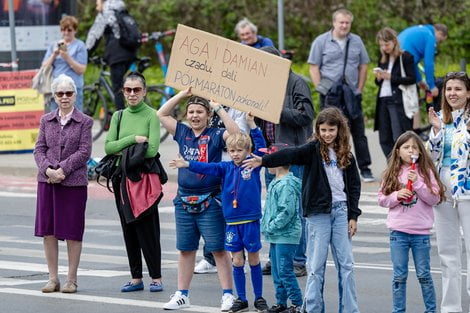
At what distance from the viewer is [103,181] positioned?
61.3 ft

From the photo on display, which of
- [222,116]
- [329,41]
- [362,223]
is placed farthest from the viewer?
[329,41]

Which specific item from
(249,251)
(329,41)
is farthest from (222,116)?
(329,41)

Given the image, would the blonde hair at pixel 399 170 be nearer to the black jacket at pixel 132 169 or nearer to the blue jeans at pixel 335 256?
the blue jeans at pixel 335 256

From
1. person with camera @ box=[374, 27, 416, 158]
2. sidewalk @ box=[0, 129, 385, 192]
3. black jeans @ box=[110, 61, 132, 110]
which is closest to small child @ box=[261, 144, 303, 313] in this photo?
person with camera @ box=[374, 27, 416, 158]

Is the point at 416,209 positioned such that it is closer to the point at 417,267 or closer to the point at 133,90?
the point at 417,267

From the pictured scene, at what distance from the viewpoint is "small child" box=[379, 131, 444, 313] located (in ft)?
30.4

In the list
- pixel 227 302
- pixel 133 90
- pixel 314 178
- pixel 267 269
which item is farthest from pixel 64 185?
pixel 314 178

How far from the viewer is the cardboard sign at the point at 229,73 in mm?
10047

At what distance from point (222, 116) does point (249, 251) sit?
100 cm

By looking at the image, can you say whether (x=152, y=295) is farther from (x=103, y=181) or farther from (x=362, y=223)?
(x=103, y=181)

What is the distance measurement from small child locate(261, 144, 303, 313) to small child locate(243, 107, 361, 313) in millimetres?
351

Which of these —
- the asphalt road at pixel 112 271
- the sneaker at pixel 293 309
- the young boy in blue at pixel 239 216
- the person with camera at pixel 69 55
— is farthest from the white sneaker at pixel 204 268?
the person with camera at pixel 69 55

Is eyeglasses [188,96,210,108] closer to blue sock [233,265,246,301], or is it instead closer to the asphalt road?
blue sock [233,265,246,301]

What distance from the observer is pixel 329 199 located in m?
9.27
